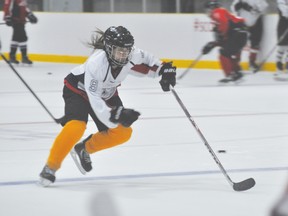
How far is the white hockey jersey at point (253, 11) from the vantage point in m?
9.38

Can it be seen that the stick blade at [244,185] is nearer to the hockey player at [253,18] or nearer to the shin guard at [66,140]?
the shin guard at [66,140]

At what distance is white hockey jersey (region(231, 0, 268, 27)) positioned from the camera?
9.38 meters

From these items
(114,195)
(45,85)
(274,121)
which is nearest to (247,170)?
(114,195)

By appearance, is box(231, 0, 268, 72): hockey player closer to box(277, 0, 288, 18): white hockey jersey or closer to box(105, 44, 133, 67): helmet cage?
box(277, 0, 288, 18): white hockey jersey

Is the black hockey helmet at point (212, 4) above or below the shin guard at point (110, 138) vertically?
above

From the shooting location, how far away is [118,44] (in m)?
3.30

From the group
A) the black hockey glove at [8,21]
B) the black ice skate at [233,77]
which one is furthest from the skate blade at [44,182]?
the black ice skate at [233,77]

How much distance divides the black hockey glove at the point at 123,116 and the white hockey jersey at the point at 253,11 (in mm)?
6370

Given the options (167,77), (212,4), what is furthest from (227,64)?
(167,77)

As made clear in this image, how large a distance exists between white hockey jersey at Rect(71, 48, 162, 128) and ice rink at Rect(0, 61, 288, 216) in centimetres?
41

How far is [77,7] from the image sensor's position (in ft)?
36.1

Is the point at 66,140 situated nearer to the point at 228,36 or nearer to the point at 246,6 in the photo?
the point at 228,36

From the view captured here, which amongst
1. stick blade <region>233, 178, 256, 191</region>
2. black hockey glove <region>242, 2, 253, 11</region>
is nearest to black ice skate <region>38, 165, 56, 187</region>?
stick blade <region>233, 178, 256, 191</region>

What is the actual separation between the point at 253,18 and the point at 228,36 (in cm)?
134
